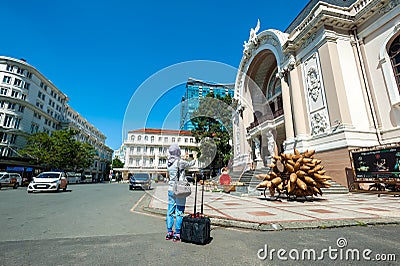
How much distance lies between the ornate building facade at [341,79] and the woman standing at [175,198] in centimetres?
1215

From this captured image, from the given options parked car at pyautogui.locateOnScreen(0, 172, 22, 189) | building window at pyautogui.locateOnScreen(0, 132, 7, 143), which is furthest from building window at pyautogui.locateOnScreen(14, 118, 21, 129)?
parked car at pyautogui.locateOnScreen(0, 172, 22, 189)

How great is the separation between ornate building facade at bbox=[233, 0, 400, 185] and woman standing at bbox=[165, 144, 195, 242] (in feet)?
39.9

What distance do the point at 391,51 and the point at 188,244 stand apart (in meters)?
17.4

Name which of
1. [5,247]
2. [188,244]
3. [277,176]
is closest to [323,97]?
[277,176]

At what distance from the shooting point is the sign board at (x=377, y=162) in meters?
9.49

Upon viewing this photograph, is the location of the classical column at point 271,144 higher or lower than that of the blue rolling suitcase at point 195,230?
higher

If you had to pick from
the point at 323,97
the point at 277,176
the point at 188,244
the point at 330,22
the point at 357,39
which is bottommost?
the point at 188,244

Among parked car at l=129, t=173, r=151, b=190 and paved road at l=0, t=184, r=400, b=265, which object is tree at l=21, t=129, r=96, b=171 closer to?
parked car at l=129, t=173, r=151, b=190

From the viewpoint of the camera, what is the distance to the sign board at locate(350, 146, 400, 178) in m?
9.49

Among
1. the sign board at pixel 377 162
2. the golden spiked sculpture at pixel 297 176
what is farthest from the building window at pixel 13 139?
the sign board at pixel 377 162

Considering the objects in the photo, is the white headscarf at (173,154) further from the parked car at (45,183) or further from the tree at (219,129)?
the tree at (219,129)

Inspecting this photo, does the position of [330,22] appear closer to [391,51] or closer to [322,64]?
[322,64]

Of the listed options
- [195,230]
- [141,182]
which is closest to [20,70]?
[141,182]

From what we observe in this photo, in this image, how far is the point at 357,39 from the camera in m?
14.9
